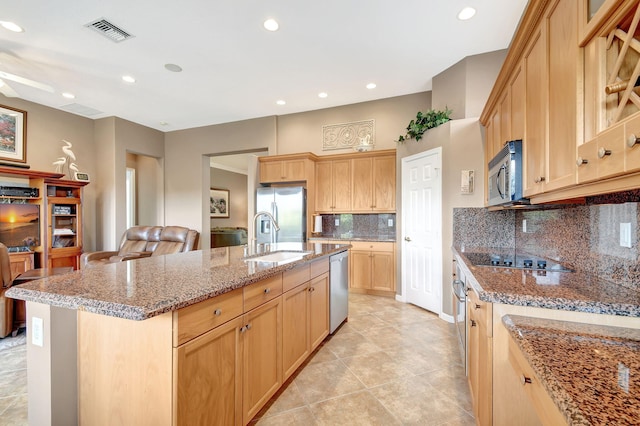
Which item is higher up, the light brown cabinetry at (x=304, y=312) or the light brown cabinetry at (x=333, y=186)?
the light brown cabinetry at (x=333, y=186)

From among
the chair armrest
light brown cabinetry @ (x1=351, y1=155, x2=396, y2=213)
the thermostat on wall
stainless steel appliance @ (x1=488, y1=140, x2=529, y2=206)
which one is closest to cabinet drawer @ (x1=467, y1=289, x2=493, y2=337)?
stainless steel appliance @ (x1=488, y1=140, x2=529, y2=206)

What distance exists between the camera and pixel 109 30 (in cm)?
293

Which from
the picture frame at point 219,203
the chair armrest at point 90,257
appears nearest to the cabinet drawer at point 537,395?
the chair armrest at point 90,257

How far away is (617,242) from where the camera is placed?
1359mm

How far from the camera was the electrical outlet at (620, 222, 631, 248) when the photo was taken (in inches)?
49.7

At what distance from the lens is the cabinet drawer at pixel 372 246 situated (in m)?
4.37

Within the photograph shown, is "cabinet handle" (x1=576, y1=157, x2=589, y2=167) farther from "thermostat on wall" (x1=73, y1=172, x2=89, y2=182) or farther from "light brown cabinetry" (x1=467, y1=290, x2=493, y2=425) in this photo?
"thermostat on wall" (x1=73, y1=172, x2=89, y2=182)

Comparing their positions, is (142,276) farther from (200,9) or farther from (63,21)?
(63,21)

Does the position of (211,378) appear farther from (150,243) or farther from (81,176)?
(81,176)

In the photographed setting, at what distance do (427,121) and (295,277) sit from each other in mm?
2731

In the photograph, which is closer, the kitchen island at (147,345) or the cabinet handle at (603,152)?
the cabinet handle at (603,152)

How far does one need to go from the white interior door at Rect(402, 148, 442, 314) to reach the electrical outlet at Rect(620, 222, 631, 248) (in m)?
2.16

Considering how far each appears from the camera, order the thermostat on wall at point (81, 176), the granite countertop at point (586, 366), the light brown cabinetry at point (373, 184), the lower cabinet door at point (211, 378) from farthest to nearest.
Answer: the thermostat on wall at point (81, 176) → the light brown cabinetry at point (373, 184) → the lower cabinet door at point (211, 378) → the granite countertop at point (586, 366)

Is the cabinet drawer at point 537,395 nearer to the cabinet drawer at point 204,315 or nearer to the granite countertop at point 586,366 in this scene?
the granite countertop at point 586,366
